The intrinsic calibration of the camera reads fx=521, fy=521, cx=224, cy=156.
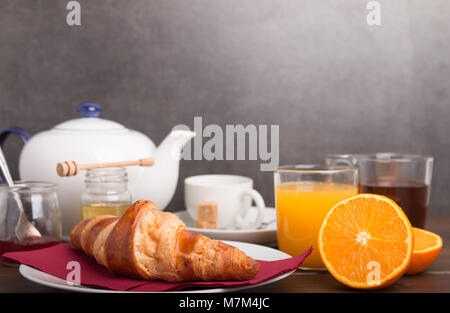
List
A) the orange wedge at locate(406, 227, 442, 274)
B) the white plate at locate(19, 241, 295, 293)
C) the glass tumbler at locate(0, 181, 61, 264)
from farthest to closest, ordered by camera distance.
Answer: the glass tumbler at locate(0, 181, 61, 264), the orange wedge at locate(406, 227, 442, 274), the white plate at locate(19, 241, 295, 293)

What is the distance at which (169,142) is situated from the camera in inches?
40.9

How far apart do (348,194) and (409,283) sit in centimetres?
16

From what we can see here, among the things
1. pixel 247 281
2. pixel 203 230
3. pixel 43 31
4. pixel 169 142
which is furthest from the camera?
pixel 43 31

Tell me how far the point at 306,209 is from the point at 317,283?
12 centimetres

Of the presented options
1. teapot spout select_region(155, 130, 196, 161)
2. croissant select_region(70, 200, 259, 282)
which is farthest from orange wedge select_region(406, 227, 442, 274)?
teapot spout select_region(155, 130, 196, 161)

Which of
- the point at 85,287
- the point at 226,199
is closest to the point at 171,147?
the point at 226,199

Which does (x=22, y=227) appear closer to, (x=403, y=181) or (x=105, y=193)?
(x=105, y=193)

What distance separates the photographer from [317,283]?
74 centimetres

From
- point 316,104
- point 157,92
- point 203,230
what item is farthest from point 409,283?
point 157,92

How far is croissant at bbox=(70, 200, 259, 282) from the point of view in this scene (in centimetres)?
67

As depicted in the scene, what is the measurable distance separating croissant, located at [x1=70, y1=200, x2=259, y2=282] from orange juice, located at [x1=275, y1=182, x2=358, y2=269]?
6.9 inches

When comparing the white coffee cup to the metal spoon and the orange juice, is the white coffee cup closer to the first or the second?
the orange juice
